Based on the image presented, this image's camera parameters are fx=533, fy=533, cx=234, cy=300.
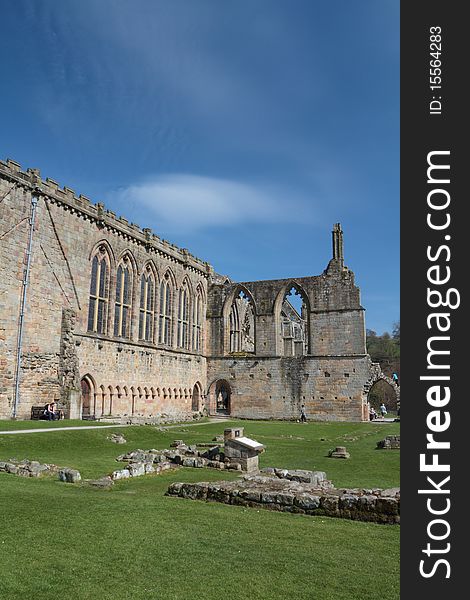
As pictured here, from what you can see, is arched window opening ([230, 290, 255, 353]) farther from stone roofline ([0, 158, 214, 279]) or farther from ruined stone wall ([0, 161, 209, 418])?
ruined stone wall ([0, 161, 209, 418])

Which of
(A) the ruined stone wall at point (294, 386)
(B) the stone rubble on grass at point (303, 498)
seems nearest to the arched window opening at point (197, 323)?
(A) the ruined stone wall at point (294, 386)

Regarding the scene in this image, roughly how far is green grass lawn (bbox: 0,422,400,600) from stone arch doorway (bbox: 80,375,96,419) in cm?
1638

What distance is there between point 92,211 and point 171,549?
77.6 feet

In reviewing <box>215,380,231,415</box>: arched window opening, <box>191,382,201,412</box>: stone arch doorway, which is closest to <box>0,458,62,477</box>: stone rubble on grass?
<box>191,382,201,412</box>: stone arch doorway

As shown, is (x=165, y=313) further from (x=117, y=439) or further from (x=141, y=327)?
(x=117, y=439)

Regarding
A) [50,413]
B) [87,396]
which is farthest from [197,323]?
[50,413]

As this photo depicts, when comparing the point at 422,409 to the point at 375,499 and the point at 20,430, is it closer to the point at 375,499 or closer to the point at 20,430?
the point at 375,499

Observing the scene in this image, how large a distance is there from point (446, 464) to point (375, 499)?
11.3 ft

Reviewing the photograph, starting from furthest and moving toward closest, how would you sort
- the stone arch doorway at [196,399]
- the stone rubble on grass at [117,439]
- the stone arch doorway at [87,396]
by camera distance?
the stone arch doorway at [196,399], the stone arch doorway at [87,396], the stone rubble on grass at [117,439]

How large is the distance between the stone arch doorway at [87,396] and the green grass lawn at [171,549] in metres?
16.4

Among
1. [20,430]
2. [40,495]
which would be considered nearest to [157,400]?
[20,430]

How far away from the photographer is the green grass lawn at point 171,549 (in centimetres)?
501

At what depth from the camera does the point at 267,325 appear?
36.8m

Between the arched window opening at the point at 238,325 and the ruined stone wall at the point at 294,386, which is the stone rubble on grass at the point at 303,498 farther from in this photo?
the arched window opening at the point at 238,325
